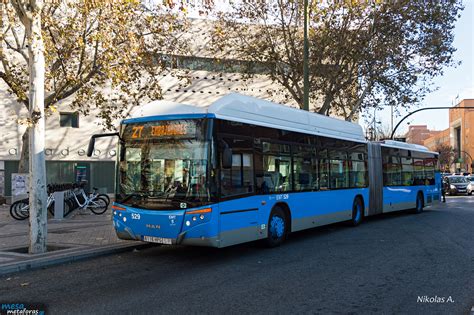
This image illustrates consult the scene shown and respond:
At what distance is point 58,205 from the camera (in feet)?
52.1

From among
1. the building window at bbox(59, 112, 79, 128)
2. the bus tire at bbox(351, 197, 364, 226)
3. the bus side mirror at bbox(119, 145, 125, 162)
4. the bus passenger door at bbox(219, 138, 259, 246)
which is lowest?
the bus tire at bbox(351, 197, 364, 226)

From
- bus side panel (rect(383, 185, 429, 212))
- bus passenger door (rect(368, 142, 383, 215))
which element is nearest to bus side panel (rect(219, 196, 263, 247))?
bus passenger door (rect(368, 142, 383, 215))

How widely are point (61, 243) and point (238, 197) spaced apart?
4619mm

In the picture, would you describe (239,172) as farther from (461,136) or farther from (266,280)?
(461,136)

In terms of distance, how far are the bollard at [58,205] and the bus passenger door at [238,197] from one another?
30.5 feet

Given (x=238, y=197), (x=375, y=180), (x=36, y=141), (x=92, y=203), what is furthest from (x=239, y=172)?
(x=92, y=203)

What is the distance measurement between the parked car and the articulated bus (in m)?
29.2

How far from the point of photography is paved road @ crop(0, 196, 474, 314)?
575cm

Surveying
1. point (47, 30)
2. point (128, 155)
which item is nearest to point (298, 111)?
point (128, 155)

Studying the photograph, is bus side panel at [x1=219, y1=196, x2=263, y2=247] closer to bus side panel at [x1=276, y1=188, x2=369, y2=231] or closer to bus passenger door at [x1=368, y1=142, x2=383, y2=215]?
bus side panel at [x1=276, y1=188, x2=369, y2=231]

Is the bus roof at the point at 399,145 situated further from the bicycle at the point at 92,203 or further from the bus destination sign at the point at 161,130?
the bicycle at the point at 92,203

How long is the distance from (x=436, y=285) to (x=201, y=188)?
13.6 feet

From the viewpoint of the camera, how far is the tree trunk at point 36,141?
9.16m

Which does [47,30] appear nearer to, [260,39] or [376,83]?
[260,39]
